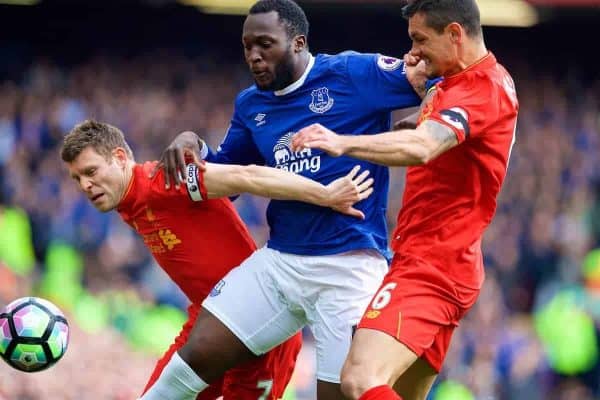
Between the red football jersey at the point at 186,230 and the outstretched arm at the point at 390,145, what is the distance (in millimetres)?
1471

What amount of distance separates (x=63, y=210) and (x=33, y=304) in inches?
262

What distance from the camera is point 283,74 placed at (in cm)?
640

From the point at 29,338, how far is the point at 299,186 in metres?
1.75

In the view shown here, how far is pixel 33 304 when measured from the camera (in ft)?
22.8

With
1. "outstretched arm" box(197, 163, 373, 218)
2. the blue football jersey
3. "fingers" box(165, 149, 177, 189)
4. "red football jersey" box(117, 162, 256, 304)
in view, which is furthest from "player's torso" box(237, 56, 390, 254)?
"fingers" box(165, 149, 177, 189)

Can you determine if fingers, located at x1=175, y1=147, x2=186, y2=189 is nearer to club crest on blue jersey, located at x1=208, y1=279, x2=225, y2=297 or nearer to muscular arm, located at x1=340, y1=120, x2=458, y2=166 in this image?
club crest on blue jersey, located at x1=208, y1=279, x2=225, y2=297

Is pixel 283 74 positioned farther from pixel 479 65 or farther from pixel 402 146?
pixel 402 146

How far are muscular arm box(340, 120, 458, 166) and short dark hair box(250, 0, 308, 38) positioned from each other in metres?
1.28

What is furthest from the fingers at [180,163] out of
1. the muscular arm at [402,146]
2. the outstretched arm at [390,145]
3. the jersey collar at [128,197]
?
the muscular arm at [402,146]

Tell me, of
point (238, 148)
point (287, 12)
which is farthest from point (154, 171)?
point (287, 12)

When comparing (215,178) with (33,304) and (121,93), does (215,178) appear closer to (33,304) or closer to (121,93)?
(33,304)

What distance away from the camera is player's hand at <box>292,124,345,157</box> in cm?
522

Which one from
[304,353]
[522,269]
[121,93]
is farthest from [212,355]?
[121,93]

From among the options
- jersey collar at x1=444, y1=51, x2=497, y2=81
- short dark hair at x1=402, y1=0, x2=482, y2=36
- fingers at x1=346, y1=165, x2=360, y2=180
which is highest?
short dark hair at x1=402, y1=0, x2=482, y2=36
